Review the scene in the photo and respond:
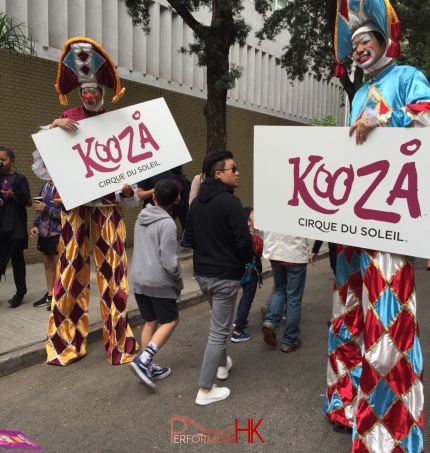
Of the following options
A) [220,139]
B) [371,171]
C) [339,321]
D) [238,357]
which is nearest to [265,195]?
[371,171]

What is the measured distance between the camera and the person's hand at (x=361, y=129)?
2.45m

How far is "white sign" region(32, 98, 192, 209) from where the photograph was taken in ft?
13.0

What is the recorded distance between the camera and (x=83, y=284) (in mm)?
4273

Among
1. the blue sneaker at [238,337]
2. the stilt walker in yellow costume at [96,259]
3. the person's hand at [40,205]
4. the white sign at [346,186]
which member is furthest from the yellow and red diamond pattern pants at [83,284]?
the white sign at [346,186]

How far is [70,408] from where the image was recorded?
3.35m

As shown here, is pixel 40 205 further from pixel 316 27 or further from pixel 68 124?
pixel 316 27

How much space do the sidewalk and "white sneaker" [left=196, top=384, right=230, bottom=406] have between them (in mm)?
1673

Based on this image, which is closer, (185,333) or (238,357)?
(238,357)

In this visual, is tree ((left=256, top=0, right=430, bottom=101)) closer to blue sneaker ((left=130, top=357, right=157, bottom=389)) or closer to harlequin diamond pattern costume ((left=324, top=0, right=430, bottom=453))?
harlequin diamond pattern costume ((left=324, top=0, right=430, bottom=453))

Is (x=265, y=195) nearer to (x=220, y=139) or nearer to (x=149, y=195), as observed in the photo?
(x=149, y=195)

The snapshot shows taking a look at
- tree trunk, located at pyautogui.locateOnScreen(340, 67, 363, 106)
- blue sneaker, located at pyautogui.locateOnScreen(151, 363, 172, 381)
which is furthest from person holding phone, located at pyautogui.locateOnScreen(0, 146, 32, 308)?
tree trunk, located at pyautogui.locateOnScreen(340, 67, 363, 106)

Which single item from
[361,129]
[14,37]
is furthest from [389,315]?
[14,37]

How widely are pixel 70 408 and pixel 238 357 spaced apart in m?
1.54

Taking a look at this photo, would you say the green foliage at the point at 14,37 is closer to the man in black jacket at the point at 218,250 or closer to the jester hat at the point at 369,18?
the man in black jacket at the point at 218,250
